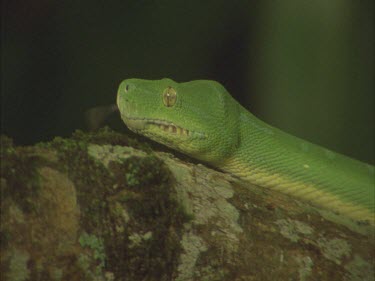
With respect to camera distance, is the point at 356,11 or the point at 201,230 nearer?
the point at 201,230

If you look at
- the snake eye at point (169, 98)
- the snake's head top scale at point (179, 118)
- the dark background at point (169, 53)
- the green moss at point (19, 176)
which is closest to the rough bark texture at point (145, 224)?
the green moss at point (19, 176)

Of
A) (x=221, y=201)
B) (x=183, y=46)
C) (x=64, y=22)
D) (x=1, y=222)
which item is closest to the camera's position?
(x=1, y=222)

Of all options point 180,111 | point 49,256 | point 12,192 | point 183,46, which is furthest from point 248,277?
point 183,46

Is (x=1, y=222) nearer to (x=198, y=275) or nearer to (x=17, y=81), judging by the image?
(x=198, y=275)

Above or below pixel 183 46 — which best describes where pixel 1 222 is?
below

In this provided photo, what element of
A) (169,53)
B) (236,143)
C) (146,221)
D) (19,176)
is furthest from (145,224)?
(169,53)

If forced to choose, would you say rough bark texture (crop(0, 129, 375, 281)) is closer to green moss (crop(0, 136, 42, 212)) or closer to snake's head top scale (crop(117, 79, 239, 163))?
green moss (crop(0, 136, 42, 212))
